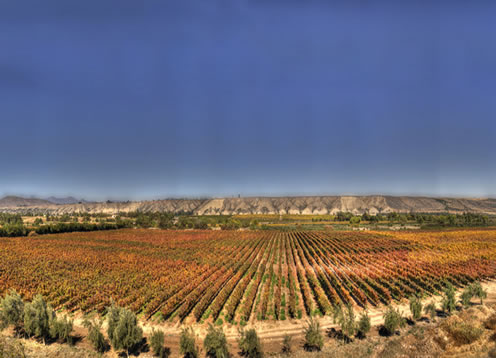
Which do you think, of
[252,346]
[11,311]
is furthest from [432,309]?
[11,311]

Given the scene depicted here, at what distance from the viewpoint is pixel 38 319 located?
46.0 feet

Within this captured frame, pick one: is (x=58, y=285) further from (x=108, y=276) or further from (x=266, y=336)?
(x=266, y=336)

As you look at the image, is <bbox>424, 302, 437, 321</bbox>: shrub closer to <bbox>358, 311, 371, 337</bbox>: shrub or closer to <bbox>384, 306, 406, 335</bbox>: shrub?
<bbox>384, 306, 406, 335</bbox>: shrub

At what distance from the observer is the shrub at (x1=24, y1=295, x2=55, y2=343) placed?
1400 centimetres

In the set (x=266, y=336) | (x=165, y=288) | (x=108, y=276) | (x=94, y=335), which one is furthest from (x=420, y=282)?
(x=108, y=276)

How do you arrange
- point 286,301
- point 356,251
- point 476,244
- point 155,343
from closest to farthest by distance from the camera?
1. point 155,343
2. point 286,301
3. point 356,251
4. point 476,244

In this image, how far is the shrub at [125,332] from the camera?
12.8 metres

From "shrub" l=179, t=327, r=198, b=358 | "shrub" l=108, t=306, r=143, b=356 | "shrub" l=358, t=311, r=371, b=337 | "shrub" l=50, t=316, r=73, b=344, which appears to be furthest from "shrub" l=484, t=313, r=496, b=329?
"shrub" l=50, t=316, r=73, b=344

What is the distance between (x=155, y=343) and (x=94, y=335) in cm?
332

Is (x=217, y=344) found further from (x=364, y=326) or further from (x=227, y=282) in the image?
(x=227, y=282)

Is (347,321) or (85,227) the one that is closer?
(347,321)

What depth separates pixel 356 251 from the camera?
150 ft

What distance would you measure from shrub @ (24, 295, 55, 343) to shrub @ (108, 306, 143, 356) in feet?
13.7

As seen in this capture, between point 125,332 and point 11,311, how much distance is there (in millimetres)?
8679
